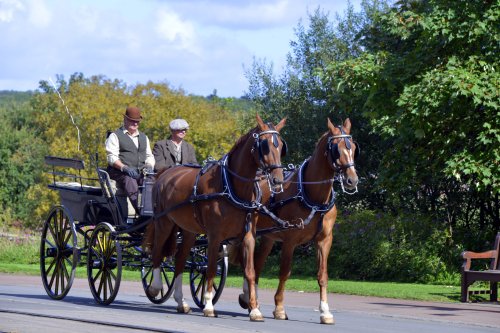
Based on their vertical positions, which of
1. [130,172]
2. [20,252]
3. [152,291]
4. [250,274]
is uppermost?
[130,172]

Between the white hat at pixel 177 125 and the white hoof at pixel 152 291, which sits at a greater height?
the white hat at pixel 177 125

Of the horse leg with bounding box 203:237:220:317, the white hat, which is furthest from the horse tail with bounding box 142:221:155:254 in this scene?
the horse leg with bounding box 203:237:220:317

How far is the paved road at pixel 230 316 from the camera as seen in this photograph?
442 inches

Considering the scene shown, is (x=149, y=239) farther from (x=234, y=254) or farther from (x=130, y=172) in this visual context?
(x=234, y=254)

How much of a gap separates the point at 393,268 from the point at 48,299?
9.99 metres

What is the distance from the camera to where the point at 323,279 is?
1247 cm

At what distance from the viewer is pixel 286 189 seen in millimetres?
13297

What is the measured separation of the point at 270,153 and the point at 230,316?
2.40 meters

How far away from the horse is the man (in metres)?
0.70

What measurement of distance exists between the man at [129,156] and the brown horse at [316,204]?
2499 millimetres

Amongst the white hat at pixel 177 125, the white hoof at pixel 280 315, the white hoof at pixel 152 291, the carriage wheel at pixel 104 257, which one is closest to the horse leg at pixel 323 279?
the white hoof at pixel 280 315

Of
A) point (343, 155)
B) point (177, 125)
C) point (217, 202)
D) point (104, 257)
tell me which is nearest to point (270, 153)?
point (343, 155)

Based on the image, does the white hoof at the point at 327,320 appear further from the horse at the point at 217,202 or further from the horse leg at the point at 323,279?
the horse at the point at 217,202

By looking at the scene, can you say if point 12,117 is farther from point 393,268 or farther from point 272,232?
point 272,232
